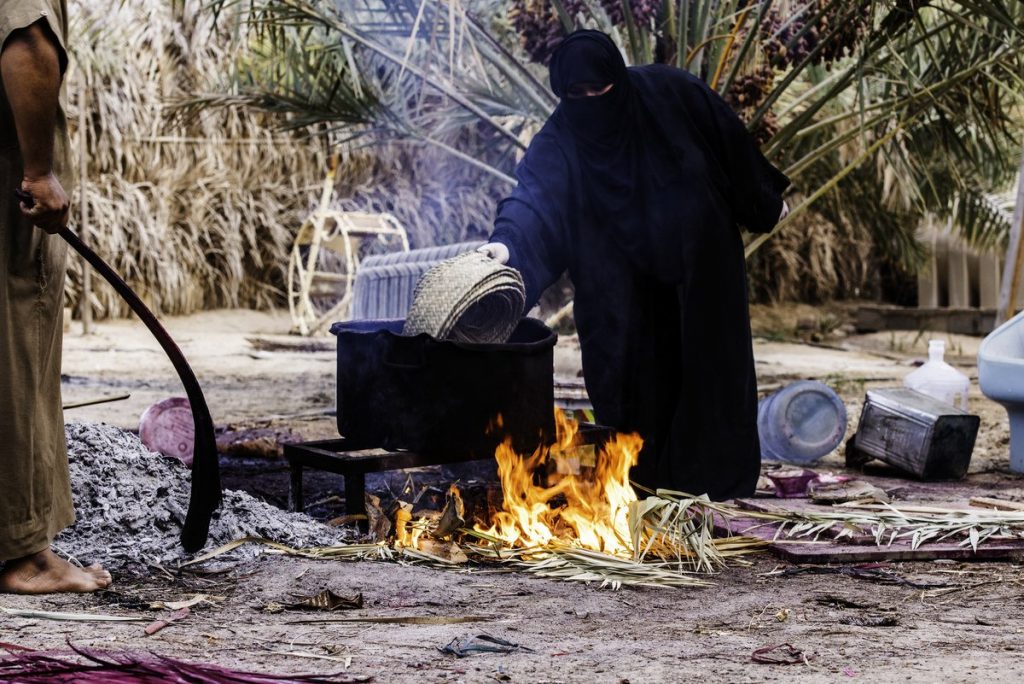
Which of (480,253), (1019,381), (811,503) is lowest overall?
(811,503)

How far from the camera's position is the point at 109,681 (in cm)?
201

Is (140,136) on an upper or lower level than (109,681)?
upper

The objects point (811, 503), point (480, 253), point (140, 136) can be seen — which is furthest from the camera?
point (140, 136)

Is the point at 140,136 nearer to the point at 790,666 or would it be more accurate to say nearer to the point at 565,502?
the point at 565,502

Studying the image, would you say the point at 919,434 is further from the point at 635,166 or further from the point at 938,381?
the point at 635,166

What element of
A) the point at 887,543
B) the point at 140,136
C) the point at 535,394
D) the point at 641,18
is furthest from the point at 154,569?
the point at 140,136

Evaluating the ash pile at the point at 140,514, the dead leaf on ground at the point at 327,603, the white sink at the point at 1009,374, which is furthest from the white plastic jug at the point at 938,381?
the dead leaf on ground at the point at 327,603

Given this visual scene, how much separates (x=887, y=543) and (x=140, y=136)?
1017 cm

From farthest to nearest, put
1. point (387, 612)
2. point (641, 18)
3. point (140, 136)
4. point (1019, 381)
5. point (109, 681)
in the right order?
point (140, 136), point (641, 18), point (1019, 381), point (387, 612), point (109, 681)

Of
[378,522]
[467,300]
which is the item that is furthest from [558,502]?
[467,300]

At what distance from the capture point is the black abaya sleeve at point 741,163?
392 cm

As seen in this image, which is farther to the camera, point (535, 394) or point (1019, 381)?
point (1019, 381)

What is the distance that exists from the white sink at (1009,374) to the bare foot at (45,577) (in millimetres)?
3883

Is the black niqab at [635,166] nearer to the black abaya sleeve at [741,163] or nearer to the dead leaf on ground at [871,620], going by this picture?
the black abaya sleeve at [741,163]
